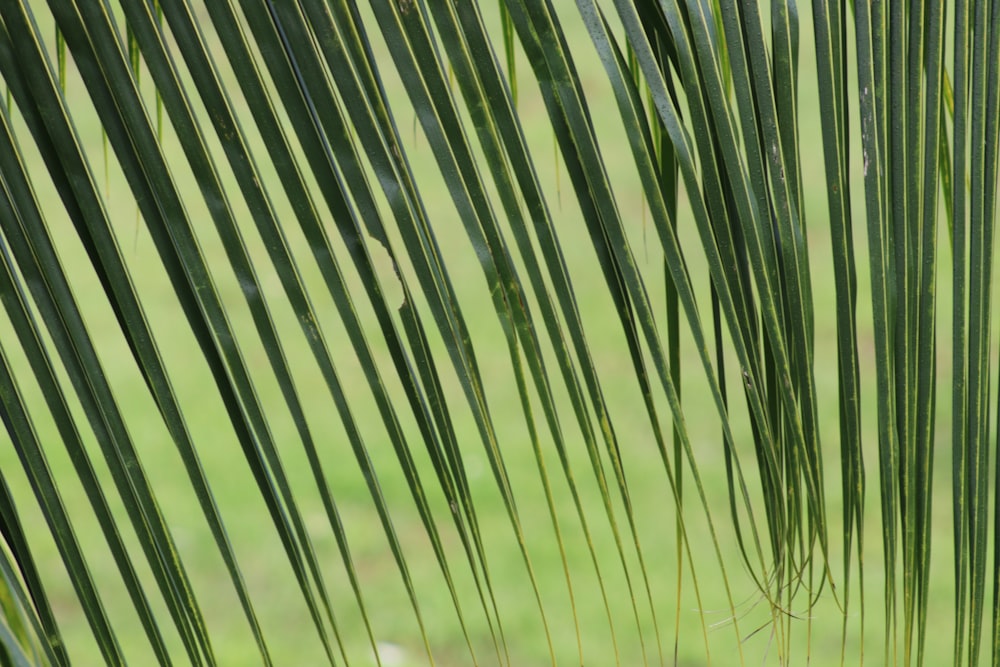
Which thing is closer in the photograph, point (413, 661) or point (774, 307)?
point (774, 307)

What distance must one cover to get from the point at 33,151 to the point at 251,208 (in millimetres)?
3749

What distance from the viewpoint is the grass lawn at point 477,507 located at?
2.17 m

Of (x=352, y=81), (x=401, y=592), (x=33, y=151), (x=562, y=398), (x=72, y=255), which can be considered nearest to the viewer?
(x=352, y=81)

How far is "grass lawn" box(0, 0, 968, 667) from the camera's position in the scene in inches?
85.4

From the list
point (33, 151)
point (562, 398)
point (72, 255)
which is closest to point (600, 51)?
point (562, 398)

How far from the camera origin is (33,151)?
3.74 metres

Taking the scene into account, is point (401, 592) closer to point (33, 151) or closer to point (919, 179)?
point (919, 179)

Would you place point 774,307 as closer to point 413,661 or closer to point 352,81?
point 352,81

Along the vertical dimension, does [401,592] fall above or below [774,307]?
below

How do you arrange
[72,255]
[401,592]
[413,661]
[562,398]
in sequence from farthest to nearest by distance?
[72,255] → [562,398] → [401,592] → [413,661]

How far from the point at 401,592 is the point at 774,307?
1.95 meters

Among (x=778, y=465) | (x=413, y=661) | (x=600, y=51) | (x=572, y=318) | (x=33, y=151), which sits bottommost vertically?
(x=413, y=661)

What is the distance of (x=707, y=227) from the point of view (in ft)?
1.49

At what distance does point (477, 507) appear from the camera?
7.93 ft
